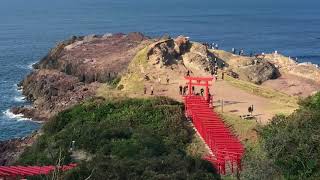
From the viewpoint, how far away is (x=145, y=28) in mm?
134000

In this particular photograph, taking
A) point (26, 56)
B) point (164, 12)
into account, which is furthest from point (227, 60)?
point (164, 12)

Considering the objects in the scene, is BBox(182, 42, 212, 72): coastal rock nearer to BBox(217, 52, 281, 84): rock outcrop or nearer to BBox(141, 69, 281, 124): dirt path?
BBox(141, 69, 281, 124): dirt path

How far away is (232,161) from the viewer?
1137 inches

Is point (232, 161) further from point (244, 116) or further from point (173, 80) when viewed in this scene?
point (173, 80)

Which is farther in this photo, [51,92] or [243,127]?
[51,92]

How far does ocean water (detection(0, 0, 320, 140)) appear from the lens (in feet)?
274

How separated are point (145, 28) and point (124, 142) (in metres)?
104

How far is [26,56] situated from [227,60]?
139 feet

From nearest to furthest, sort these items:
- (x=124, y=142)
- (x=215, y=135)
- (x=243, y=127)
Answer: (x=124, y=142) < (x=215, y=135) < (x=243, y=127)

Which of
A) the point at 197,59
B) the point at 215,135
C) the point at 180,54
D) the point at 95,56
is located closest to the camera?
the point at 215,135

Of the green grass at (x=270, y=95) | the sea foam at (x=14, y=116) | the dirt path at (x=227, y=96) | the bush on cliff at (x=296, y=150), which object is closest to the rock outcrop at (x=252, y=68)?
the dirt path at (x=227, y=96)

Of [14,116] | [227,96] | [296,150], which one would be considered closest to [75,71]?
[14,116]

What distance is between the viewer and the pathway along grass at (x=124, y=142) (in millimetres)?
20891

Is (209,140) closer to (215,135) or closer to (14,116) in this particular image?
(215,135)
